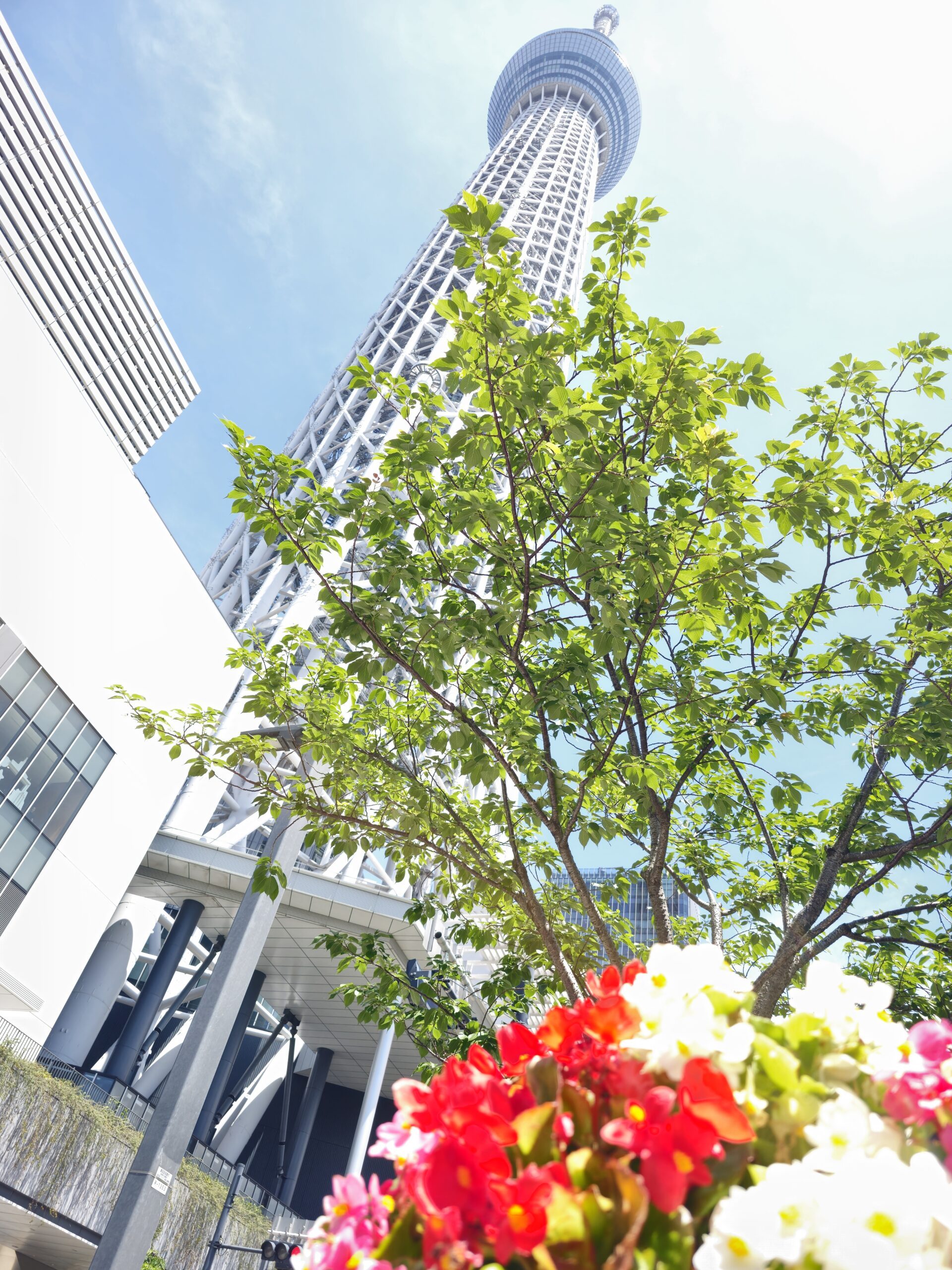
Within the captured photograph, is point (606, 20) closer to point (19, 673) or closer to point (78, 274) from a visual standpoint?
point (78, 274)

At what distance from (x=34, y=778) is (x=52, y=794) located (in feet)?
2.63

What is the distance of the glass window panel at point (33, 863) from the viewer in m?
17.6

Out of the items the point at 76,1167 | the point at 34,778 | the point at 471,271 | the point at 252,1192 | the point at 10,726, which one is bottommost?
the point at 76,1167

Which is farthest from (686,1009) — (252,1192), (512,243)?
(252,1192)

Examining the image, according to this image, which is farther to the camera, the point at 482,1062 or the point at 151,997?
the point at 151,997

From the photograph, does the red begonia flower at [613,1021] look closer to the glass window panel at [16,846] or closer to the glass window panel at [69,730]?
the glass window panel at [16,846]

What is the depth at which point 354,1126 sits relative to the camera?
114ft

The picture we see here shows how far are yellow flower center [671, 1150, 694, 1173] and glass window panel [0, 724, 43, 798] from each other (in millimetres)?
18870

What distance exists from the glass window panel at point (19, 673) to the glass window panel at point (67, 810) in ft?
10.3

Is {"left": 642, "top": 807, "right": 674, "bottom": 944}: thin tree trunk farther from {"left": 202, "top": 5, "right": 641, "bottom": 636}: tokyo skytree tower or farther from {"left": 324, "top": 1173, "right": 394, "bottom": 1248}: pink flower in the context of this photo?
{"left": 202, "top": 5, "right": 641, "bottom": 636}: tokyo skytree tower

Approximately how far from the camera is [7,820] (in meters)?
17.1

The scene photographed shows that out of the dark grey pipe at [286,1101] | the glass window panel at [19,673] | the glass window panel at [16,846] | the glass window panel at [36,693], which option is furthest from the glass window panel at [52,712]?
the dark grey pipe at [286,1101]

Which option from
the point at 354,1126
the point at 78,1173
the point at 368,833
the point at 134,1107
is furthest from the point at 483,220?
the point at 354,1126

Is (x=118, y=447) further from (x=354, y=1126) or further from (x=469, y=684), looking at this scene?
(x=354, y=1126)
